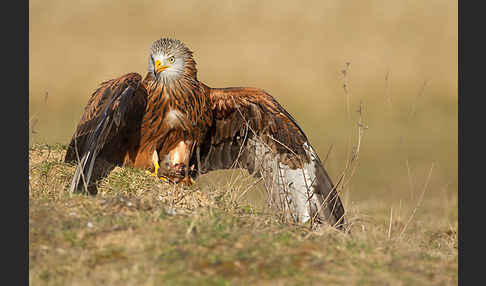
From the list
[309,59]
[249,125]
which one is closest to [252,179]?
[249,125]

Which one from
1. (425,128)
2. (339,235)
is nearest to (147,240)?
(339,235)

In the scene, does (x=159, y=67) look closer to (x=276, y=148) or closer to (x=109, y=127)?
(x=109, y=127)

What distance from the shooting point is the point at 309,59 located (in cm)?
2583

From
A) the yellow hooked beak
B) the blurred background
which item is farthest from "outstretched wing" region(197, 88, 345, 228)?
the blurred background

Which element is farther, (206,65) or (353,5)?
(353,5)

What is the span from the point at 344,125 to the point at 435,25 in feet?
28.8

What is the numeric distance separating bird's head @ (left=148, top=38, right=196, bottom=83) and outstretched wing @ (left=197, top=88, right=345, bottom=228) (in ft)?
1.50

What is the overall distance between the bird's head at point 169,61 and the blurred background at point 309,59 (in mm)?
10679

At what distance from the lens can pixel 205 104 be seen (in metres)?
7.59

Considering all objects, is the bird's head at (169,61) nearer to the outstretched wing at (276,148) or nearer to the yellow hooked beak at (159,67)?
the yellow hooked beak at (159,67)

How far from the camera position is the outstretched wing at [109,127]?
6160mm

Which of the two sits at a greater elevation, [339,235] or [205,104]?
[205,104]

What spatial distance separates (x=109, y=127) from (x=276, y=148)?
6.97 feet

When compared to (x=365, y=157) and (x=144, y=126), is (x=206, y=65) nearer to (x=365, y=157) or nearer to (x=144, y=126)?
(x=365, y=157)
